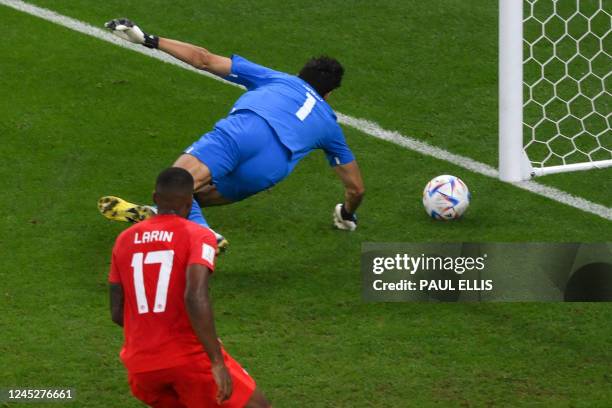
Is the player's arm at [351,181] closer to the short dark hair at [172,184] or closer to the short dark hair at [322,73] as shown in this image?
the short dark hair at [322,73]

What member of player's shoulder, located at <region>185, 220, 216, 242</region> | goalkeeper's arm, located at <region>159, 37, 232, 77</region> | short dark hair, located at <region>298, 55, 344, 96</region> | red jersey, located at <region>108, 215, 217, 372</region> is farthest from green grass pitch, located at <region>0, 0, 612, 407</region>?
player's shoulder, located at <region>185, 220, 216, 242</region>

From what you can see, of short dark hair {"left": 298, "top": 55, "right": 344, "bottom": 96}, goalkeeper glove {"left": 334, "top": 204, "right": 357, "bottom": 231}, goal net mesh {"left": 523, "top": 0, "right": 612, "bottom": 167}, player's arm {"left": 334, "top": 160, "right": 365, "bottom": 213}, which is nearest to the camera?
short dark hair {"left": 298, "top": 55, "right": 344, "bottom": 96}

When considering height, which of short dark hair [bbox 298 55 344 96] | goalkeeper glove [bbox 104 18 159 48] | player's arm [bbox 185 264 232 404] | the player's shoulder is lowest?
player's arm [bbox 185 264 232 404]

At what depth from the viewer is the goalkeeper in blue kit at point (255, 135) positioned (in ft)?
27.9

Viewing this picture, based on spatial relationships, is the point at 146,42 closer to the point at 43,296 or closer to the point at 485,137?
the point at 43,296

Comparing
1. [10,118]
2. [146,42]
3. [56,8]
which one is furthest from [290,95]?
[56,8]

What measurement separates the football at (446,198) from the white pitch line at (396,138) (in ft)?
2.65

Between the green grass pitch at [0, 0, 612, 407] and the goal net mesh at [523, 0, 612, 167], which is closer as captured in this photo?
the green grass pitch at [0, 0, 612, 407]

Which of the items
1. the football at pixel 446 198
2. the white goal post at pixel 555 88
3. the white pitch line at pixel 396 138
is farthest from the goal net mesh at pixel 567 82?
the football at pixel 446 198

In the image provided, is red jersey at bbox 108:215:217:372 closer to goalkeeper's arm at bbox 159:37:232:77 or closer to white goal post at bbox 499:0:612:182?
goalkeeper's arm at bbox 159:37:232:77

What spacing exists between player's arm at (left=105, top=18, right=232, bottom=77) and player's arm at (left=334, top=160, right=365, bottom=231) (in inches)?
41.8

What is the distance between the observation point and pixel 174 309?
574cm

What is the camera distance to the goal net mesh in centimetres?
1075

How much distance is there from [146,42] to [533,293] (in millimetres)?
2980
